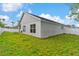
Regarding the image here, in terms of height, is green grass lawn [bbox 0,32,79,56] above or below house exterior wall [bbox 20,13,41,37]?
below

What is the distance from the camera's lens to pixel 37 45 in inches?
93.0

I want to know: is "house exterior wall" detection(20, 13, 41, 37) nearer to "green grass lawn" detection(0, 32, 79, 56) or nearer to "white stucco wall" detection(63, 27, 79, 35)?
"green grass lawn" detection(0, 32, 79, 56)

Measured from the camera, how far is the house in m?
2.38

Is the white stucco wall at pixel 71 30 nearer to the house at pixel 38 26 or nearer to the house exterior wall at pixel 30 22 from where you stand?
the house at pixel 38 26

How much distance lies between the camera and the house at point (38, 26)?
238 cm

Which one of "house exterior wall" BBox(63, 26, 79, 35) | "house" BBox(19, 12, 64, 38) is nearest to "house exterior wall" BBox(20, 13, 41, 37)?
"house" BBox(19, 12, 64, 38)

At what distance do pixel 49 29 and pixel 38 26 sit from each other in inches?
5.7

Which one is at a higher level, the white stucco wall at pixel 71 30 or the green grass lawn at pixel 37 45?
the white stucco wall at pixel 71 30

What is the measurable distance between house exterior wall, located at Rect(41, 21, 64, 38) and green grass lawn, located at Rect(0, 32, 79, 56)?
50mm

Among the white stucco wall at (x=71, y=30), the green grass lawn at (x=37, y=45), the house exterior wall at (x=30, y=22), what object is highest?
the house exterior wall at (x=30, y=22)

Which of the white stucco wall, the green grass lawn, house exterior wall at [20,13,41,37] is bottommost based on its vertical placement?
the green grass lawn

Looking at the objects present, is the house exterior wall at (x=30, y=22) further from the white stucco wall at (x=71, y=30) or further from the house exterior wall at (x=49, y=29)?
the white stucco wall at (x=71, y=30)

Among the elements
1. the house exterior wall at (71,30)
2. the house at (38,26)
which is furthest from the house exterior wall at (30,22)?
the house exterior wall at (71,30)

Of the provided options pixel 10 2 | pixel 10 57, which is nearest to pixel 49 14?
pixel 10 2
